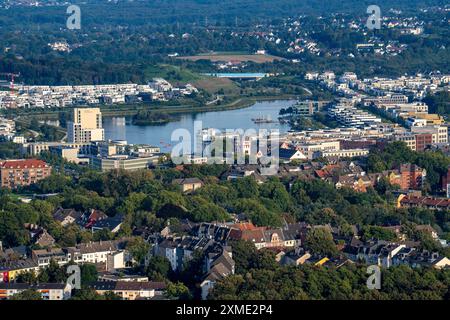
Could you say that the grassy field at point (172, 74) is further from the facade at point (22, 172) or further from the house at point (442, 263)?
the house at point (442, 263)

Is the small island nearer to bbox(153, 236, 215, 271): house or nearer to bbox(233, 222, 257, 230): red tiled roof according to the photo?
bbox(233, 222, 257, 230): red tiled roof

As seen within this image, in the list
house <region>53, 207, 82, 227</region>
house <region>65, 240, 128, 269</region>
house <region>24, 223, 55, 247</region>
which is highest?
house <region>65, 240, 128, 269</region>

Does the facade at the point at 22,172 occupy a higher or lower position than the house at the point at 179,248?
lower

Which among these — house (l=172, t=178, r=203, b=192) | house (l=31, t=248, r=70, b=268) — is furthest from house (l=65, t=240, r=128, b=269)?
house (l=172, t=178, r=203, b=192)

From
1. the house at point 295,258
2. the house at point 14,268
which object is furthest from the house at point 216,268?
the house at point 14,268

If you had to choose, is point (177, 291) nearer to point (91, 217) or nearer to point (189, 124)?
point (91, 217)

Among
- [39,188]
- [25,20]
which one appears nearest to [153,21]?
[25,20]
